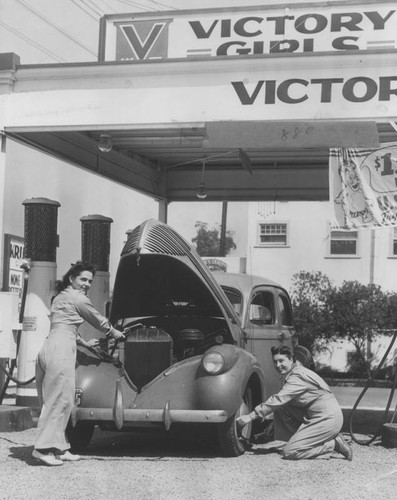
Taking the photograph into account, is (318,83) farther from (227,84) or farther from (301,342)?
(301,342)

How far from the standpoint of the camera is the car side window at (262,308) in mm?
10391

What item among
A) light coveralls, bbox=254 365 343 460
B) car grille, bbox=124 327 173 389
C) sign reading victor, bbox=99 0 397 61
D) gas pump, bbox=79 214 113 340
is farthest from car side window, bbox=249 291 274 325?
sign reading victor, bbox=99 0 397 61

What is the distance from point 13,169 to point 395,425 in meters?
11.0

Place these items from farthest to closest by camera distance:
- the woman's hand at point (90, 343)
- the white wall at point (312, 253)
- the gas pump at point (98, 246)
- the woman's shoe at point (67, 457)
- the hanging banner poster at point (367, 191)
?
the white wall at point (312, 253) < the gas pump at point (98, 246) < the hanging banner poster at point (367, 191) < the woman's hand at point (90, 343) < the woman's shoe at point (67, 457)

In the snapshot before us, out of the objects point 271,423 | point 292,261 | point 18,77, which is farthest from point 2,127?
point 292,261

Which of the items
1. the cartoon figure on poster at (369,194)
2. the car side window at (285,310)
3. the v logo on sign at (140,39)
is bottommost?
the car side window at (285,310)

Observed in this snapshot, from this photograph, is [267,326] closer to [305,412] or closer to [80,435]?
[305,412]

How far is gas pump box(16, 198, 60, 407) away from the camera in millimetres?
11945

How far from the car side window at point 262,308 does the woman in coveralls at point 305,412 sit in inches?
56.7

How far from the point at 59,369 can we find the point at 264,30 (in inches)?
251

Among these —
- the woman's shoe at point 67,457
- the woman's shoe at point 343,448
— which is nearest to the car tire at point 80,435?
the woman's shoe at point 67,457

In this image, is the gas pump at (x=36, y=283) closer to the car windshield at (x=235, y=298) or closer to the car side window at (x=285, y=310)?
the car windshield at (x=235, y=298)

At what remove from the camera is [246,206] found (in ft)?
109

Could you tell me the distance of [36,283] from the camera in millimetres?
12062
